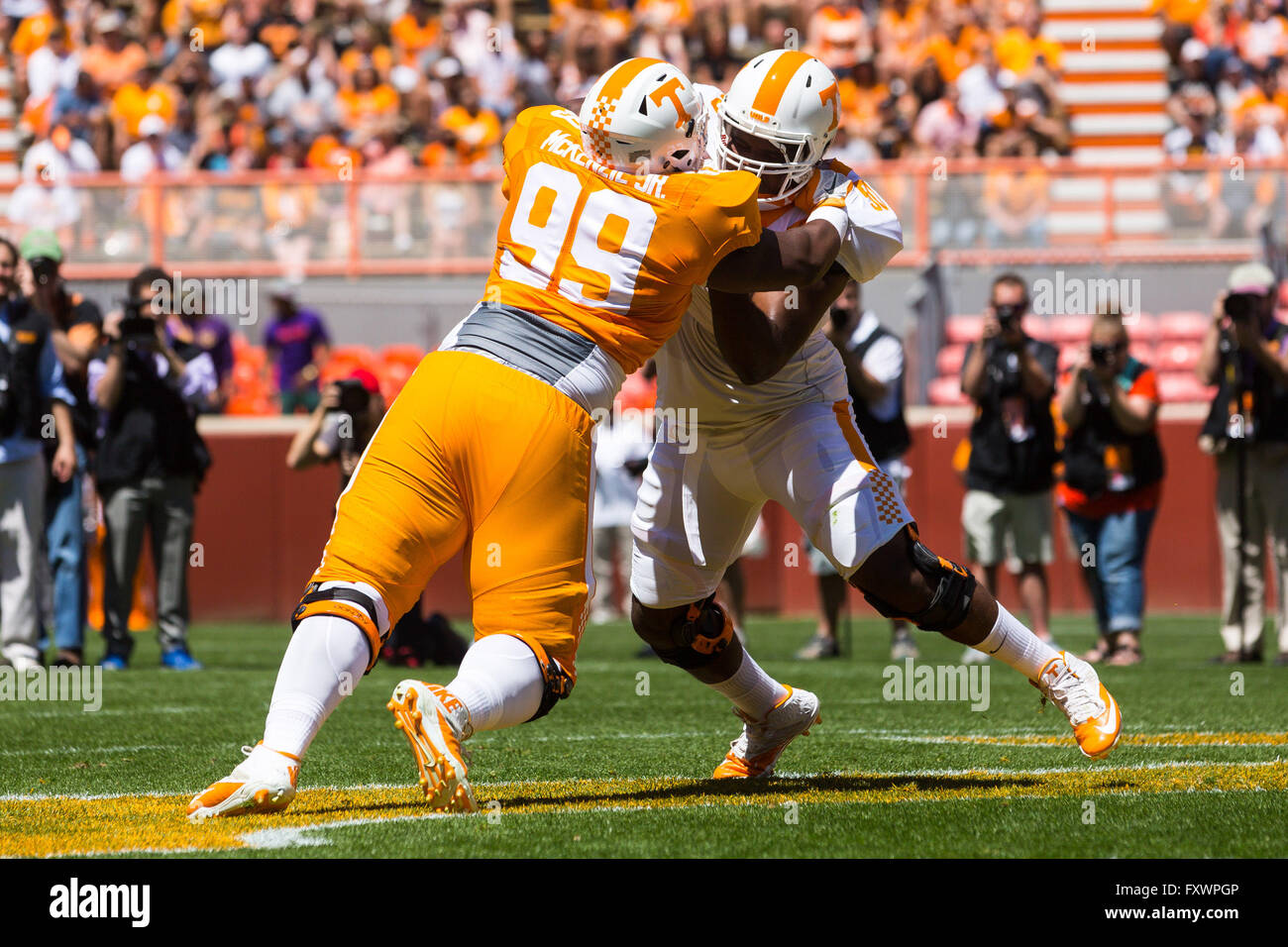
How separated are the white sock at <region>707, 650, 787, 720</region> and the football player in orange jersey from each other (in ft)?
3.41

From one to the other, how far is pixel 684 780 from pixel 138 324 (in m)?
5.46

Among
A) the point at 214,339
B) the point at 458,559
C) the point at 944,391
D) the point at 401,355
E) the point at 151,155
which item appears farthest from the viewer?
the point at 151,155

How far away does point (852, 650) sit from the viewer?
11.0 metres

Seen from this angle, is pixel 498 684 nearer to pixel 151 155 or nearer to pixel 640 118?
pixel 640 118

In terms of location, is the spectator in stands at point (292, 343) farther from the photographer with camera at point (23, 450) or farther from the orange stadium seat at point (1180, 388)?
the orange stadium seat at point (1180, 388)

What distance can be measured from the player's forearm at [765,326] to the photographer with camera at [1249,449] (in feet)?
18.4

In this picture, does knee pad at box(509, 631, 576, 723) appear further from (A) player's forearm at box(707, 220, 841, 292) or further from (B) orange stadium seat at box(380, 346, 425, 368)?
(B) orange stadium seat at box(380, 346, 425, 368)

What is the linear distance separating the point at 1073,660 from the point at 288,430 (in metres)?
9.80

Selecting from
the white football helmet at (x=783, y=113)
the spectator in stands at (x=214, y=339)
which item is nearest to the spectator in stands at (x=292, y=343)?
the spectator in stands at (x=214, y=339)

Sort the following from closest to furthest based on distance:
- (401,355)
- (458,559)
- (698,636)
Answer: (698,636), (458,559), (401,355)

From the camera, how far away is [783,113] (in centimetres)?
484

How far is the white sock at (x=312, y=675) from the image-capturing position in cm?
429

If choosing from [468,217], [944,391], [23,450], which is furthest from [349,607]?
[468,217]
